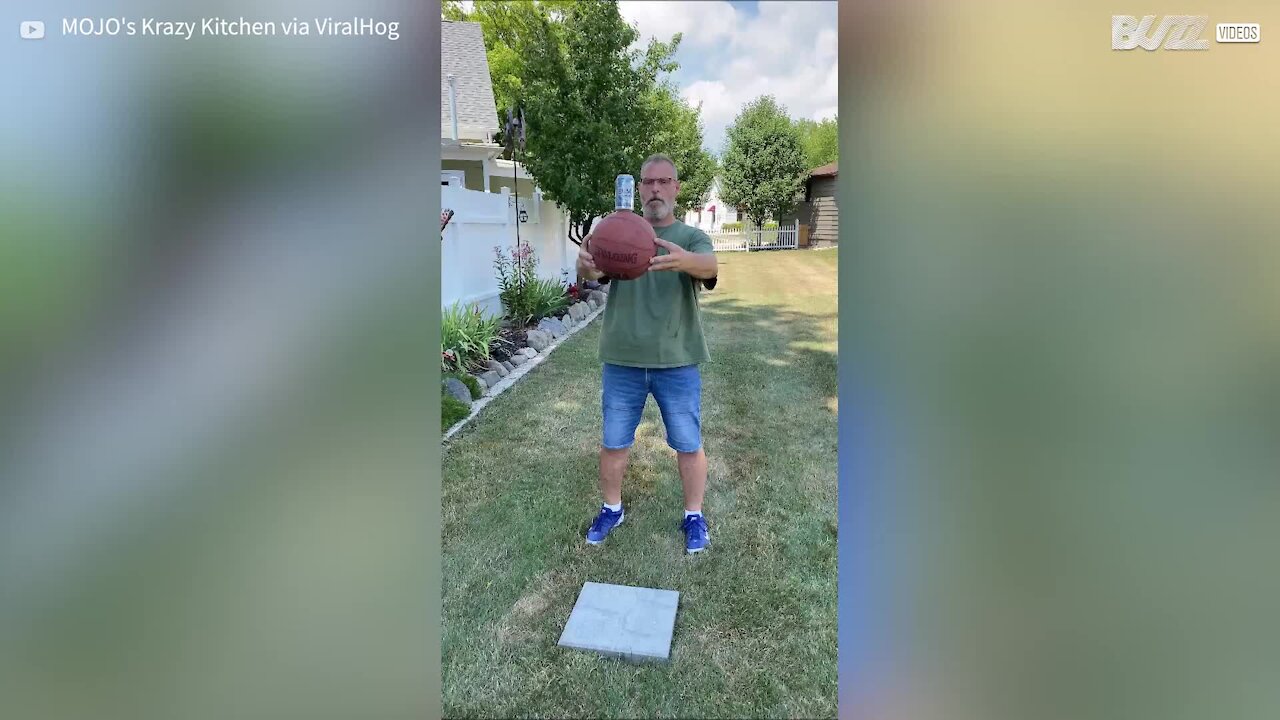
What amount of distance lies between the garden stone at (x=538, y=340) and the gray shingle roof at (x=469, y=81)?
165 centimetres

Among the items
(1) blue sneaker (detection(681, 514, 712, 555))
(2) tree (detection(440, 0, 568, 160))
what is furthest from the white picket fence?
(2) tree (detection(440, 0, 568, 160))

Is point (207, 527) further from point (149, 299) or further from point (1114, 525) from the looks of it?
point (1114, 525)

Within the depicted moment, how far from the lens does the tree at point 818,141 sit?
1.68 meters

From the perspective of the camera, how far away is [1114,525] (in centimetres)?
→ 130

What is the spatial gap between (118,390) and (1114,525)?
2183 millimetres

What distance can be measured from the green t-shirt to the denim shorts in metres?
0.06

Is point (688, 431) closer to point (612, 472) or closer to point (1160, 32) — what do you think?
point (612, 472)

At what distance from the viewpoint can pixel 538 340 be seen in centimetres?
471

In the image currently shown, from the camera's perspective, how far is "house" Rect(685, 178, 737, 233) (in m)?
2.65

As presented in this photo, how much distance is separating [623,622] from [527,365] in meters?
2.74

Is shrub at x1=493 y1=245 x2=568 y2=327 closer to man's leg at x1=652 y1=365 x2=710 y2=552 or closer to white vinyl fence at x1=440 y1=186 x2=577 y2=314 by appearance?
white vinyl fence at x1=440 y1=186 x2=577 y2=314

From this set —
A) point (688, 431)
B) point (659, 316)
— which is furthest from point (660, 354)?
point (688, 431)

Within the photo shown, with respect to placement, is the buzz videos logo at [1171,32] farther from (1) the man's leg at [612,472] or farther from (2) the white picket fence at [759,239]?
(1) the man's leg at [612,472]

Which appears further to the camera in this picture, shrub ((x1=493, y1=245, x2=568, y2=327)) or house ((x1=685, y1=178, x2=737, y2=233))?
shrub ((x1=493, y1=245, x2=568, y2=327))
